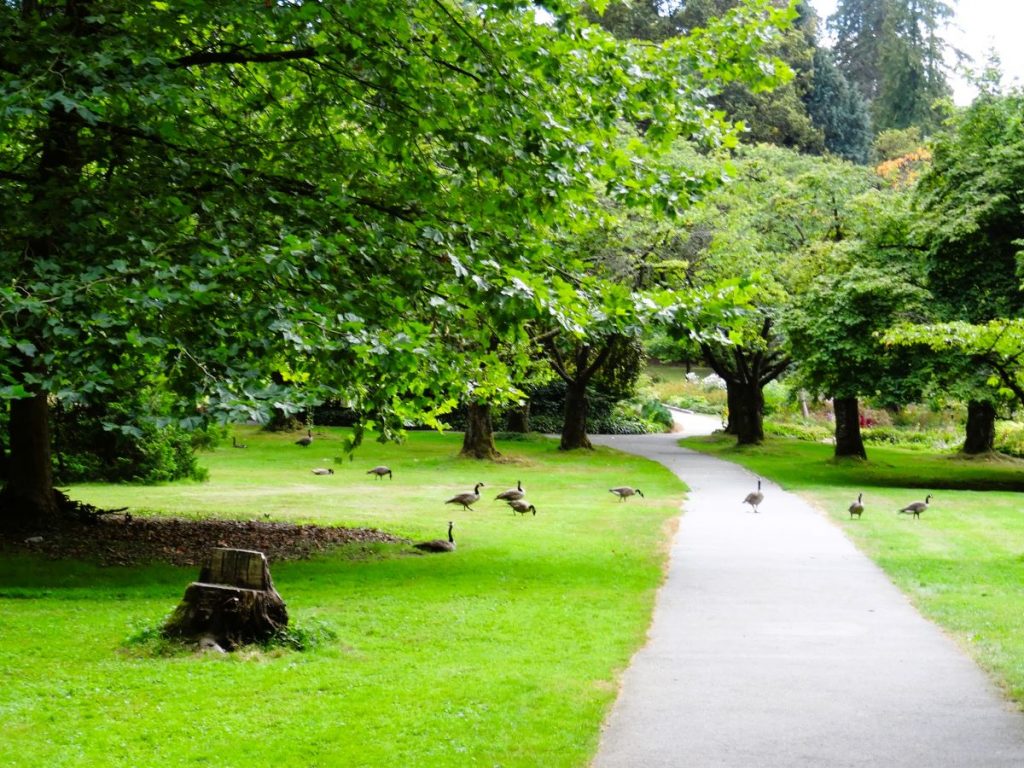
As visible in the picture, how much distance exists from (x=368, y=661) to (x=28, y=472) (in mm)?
9115

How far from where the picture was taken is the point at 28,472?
16.0m

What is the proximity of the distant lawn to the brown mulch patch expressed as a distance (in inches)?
329

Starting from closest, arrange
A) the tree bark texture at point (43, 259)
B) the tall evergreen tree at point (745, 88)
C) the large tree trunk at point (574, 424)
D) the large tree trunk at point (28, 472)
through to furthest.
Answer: the tree bark texture at point (43, 259)
the large tree trunk at point (28, 472)
the large tree trunk at point (574, 424)
the tall evergreen tree at point (745, 88)

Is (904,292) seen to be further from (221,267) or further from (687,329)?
(221,267)

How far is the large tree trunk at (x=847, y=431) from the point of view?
1442 inches

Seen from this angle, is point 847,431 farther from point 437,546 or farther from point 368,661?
point 368,661

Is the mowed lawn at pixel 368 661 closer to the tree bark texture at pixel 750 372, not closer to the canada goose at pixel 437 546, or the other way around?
the canada goose at pixel 437 546

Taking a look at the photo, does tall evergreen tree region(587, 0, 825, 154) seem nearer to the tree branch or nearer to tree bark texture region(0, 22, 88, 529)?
tree bark texture region(0, 22, 88, 529)

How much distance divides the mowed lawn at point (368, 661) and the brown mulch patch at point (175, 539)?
588 mm

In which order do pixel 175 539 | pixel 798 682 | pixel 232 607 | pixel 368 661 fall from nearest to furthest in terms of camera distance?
1. pixel 798 682
2. pixel 368 661
3. pixel 232 607
4. pixel 175 539

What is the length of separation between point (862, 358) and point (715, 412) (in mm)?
38731

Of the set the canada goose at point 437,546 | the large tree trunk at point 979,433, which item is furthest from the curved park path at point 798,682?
the large tree trunk at point 979,433

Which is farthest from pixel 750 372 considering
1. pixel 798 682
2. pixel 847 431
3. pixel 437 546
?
pixel 798 682

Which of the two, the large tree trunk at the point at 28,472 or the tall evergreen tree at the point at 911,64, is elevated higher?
the tall evergreen tree at the point at 911,64
